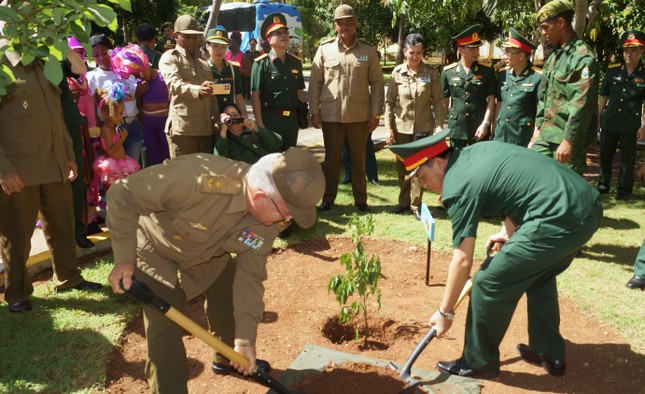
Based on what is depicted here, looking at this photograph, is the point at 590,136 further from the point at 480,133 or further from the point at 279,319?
the point at 279,319

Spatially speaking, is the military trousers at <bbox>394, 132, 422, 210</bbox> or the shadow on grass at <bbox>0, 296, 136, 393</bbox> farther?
the military trousers at <bbox>394, 132, 422, 210</bbox>

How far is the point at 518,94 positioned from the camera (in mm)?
6680

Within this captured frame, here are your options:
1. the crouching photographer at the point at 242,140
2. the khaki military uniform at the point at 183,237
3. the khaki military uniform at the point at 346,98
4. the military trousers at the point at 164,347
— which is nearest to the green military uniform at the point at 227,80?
the crouching photographer at the point at 242,140

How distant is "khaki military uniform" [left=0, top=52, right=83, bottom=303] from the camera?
439cm

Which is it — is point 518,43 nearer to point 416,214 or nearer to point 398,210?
point 416,214

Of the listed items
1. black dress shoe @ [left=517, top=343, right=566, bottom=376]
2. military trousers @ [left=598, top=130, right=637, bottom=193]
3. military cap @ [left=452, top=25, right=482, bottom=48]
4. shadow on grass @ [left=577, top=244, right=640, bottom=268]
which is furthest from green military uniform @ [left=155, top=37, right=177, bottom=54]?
black dress shoe @ [left=517, top=343, right=566, bottom=376]

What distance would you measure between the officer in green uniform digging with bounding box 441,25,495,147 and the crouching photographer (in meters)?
2.42

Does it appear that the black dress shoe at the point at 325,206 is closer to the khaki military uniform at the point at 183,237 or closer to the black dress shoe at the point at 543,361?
the black dress shoe at the point at 543,361

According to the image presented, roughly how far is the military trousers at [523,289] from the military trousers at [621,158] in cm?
519

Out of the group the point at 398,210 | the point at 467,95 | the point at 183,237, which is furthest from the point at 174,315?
the point at 467,95

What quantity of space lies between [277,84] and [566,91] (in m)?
3.30

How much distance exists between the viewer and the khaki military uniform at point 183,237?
9.48ft

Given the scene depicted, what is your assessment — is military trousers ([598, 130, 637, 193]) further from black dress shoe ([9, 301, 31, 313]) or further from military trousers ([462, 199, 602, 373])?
black dress shoe ([9, 301, 31, 313])

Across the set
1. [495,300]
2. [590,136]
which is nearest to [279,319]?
[495,300]
